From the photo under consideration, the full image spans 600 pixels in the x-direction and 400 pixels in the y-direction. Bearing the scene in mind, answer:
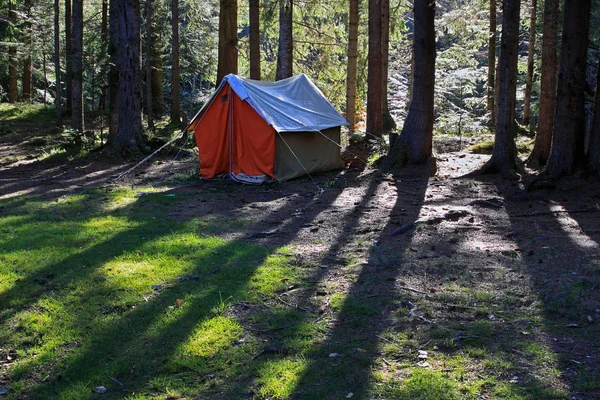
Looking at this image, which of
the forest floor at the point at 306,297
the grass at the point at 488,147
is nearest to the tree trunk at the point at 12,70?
the forest floor at the point at 306,297

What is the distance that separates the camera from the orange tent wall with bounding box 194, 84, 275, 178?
12.6 metres

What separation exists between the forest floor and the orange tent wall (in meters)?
2.43

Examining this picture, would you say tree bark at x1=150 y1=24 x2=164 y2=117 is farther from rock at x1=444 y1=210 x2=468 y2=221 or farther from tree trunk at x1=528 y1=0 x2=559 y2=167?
rock at x1=444 y1=210 x2=468 y2=221

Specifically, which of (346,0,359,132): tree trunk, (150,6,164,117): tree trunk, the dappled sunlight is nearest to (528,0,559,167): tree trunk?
the dappled sunlight

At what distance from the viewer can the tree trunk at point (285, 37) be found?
1655 centimetres

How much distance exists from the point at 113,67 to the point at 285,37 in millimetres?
4922

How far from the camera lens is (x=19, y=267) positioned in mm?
6504

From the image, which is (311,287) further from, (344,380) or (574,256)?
(574,256)

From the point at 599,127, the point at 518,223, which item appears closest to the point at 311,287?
the point at 518,223

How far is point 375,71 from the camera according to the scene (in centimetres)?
1620

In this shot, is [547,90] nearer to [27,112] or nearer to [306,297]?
[306,297]

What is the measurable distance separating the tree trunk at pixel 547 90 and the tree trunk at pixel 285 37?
6878 mm

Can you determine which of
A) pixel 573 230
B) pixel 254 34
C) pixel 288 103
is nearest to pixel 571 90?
pixel 573 230

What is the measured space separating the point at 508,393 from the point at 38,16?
24.9 metres
